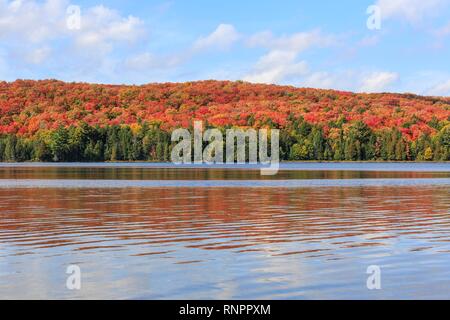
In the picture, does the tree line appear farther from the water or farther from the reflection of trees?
the water

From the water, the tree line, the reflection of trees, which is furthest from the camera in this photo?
the tree line

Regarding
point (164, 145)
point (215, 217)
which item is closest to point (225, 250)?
point (215, 217)

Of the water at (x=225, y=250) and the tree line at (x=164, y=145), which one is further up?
the tree line at (x=164, y=145)

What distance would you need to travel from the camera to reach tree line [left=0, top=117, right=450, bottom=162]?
610ft

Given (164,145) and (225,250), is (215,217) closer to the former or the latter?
(225,250)

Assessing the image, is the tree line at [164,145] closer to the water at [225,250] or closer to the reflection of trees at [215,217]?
the reflection of trees at [215,217]

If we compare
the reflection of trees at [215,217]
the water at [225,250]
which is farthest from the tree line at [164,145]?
the water at [225,250]

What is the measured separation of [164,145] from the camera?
627ft

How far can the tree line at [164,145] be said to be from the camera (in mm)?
185875

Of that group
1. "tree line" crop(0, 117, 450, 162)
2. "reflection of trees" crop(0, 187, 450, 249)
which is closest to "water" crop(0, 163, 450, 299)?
"reflection of trees" crop(0, 187, 450, 249)

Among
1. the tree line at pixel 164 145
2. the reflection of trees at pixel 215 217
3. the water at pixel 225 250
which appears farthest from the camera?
the tree line at pixel 164 145

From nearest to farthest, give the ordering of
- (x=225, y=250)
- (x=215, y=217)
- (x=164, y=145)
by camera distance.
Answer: (x=225, y=250) → (x=215, y=217) → (x=164, y=145)

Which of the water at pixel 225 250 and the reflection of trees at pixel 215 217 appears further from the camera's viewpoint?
the reflection of trees at pixel 215 217
